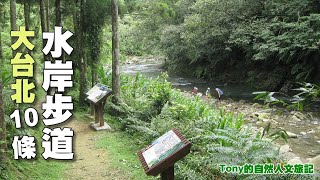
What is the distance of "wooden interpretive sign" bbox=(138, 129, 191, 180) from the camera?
434 cm

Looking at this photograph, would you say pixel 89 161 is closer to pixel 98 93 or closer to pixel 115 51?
pixel 98 93

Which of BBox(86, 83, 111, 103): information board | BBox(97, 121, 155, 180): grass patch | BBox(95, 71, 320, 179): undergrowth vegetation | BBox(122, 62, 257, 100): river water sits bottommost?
BBox(122, 62, 257, 100): river water

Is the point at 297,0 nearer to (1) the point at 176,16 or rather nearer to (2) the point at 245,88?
(2) the point at 245,88

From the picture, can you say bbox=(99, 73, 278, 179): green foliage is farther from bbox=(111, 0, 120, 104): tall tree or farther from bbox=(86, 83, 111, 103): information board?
bbox=(86, 83, 111, 103): information board

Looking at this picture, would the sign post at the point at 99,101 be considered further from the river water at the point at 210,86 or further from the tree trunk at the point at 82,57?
the river water at the point at 210,86

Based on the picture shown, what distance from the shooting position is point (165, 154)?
444 centimetres

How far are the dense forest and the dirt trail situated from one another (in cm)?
3

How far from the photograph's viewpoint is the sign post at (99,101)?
982cm

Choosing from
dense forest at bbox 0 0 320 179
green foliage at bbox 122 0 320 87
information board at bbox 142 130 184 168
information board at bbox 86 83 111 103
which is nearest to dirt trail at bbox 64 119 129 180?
dense forest at bbox 0 0 320 179

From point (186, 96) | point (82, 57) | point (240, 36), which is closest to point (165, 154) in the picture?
point (82, 57)

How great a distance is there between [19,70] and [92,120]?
4.62m

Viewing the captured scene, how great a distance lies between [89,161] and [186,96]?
32.0 ft

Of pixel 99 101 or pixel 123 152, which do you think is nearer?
pixel 123 152

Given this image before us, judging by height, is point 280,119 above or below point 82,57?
below
